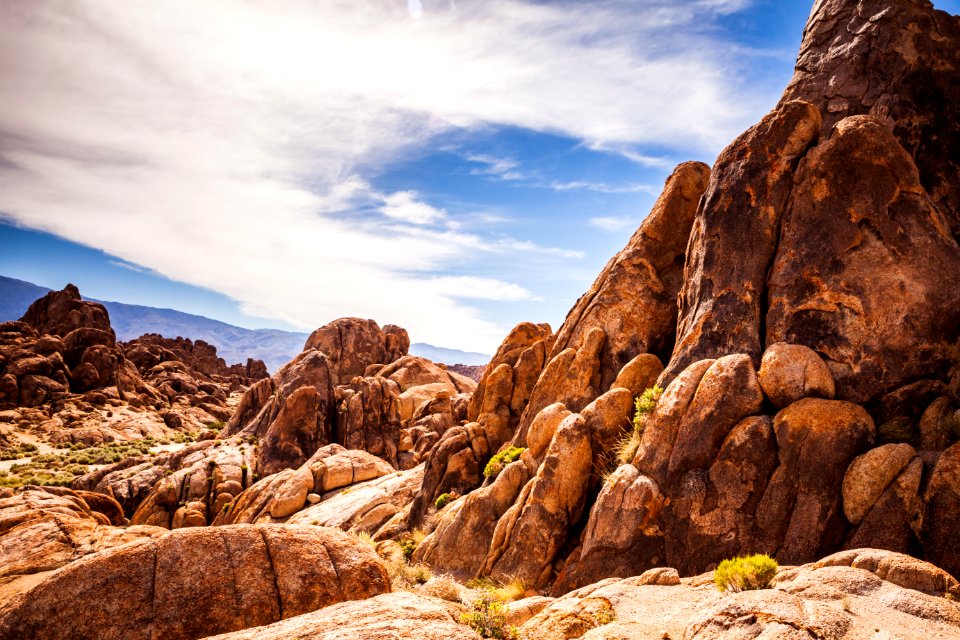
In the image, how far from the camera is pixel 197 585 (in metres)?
10.3

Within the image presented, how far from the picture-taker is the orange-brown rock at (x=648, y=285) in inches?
1114

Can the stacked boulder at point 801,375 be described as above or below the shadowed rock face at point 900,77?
below

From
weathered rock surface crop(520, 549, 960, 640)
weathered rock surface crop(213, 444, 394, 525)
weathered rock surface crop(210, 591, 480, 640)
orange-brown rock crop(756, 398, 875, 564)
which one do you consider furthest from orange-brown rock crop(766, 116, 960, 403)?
weathered rock surface crop(213, 444, 394, 525)

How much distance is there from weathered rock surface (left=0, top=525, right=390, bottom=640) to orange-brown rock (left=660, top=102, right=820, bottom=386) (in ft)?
50.4

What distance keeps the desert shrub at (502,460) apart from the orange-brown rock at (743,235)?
31.7 feet

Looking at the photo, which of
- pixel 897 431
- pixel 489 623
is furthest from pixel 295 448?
pixel 897 431

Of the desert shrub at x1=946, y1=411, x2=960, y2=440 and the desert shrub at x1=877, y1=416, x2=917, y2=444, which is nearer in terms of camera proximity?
the desert shrub at x1=946, y1=411, x2=960, y2=440

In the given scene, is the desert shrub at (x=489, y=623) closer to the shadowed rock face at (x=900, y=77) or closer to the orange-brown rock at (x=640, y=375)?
the orange-brown rock at (x=640, y=375)

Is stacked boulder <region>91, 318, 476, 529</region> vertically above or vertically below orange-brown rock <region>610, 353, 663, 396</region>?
below

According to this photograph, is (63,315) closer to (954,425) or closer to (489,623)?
(489,623)

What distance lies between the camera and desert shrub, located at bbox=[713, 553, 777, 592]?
10008 millimetres

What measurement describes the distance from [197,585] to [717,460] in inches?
589

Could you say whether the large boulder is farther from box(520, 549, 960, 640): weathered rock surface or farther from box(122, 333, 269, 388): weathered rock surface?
box(520, 549, 960, 640): weathered rock surface

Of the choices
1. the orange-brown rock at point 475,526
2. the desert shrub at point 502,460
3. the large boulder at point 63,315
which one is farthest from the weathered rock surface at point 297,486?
the large boulder at point 63,315
